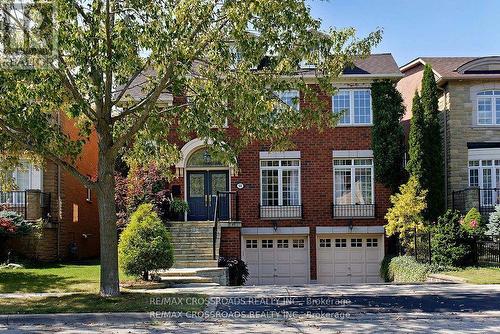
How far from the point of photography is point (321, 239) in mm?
23688

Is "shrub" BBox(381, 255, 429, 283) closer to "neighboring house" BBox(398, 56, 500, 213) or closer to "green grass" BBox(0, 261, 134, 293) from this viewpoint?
"neighboring house" BBox(398, 56, 500, 213)

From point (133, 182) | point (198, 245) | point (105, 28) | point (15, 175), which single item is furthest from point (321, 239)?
point (105, 28)

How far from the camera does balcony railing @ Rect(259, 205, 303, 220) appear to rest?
23.3 metres

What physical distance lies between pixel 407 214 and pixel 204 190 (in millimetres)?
7845

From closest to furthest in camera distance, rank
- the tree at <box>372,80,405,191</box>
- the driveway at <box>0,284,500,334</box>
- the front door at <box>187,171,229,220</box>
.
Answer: the driveway at <box>0,284,500,334</box> < the tree at <box>372,80,405,191</box> < the front door at <box>187,171,229,220</box>

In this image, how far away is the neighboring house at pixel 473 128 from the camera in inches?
923

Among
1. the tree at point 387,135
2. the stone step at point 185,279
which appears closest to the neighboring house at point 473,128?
the tree at point 387,135

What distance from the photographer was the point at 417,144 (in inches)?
864

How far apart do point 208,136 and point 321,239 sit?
1261 cm

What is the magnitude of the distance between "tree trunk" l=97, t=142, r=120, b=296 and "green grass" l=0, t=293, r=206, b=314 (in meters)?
0.33

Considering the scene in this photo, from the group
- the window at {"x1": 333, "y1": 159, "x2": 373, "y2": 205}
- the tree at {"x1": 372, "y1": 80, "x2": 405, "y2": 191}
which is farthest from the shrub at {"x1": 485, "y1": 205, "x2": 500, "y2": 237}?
the window at {"x1": 333, "y1": 159, "x2": 373, "y2": 205}

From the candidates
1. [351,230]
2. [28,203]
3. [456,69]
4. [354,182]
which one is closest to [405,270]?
[351,230]

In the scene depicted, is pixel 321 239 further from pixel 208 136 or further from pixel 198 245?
pixel 208 136

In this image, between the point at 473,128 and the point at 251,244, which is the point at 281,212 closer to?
the point at 251,244
